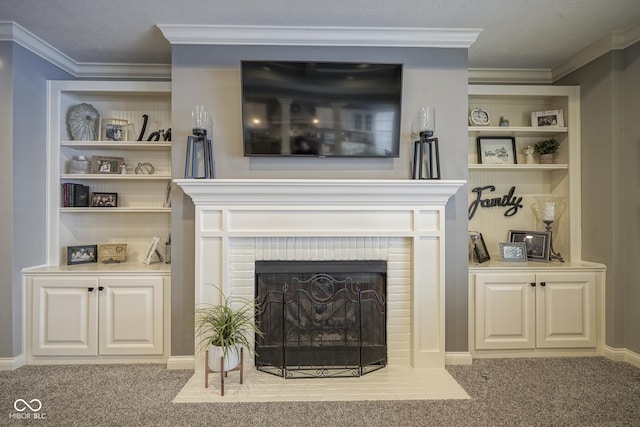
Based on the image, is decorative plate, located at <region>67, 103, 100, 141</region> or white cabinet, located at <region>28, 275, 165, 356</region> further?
decorative plate, located at <region>67, 103, 100, 141</region>

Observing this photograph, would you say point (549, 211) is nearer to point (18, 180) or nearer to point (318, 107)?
point (318, 107)

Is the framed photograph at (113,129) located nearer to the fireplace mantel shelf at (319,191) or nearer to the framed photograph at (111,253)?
the framed photograph at (111,253)

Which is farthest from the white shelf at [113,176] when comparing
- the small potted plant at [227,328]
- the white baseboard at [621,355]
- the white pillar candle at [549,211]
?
the white baseboard at [621,355]

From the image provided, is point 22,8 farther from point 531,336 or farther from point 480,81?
point 531,336

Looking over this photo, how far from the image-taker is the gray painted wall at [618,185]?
2494mm

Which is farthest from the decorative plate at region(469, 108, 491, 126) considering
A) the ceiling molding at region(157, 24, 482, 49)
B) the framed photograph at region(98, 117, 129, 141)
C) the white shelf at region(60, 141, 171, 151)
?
the framed photograph at region(98, 117, 129, 141)

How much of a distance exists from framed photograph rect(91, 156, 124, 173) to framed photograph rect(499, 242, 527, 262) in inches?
138

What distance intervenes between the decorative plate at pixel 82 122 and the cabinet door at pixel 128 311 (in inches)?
50.7

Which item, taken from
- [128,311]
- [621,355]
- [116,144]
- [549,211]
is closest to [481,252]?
[549,211]

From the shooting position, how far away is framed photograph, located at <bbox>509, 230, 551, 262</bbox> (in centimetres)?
287

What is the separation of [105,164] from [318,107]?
202 cm

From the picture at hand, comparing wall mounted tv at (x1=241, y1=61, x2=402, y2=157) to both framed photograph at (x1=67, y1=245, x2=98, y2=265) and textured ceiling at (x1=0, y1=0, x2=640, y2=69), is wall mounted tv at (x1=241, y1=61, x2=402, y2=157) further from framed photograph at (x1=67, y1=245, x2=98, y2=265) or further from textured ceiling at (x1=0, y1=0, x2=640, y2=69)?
framed photograph at (x1=67, y1=245, x2=98, y2=265)

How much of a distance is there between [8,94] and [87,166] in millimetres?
703

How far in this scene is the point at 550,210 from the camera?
2900mm
